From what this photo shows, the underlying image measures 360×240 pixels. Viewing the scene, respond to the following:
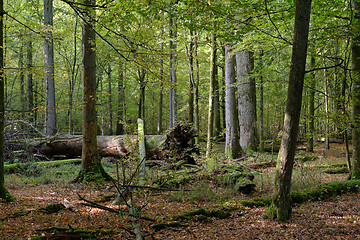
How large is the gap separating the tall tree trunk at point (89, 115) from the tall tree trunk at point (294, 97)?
5.15 m

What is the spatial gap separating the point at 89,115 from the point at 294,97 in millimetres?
5542

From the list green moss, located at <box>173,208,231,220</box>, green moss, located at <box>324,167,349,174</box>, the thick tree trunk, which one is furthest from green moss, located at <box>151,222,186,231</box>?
green moss, located at <box>324,167,349,174</box>

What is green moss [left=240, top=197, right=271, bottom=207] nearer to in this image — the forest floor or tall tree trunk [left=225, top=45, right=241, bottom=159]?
the forest floor

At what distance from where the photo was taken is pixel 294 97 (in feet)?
11.6

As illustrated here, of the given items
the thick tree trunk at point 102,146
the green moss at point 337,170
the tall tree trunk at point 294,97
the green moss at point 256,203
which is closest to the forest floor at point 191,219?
the green moss at point 256,203

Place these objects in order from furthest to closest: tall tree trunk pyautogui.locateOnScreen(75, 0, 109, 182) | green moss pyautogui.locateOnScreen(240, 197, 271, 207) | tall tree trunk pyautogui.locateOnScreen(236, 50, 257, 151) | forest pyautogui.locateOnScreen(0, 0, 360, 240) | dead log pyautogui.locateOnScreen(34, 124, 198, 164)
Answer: tall tree trunk pyautogui.locateOnScreen(236, 50, 257, 151), dead log pyautogui.locateOnScreen(34, 124, 198, 164), tall tree trunk pyautogui.locateOnScreen(75, 0, 109, 182), green moss pyautogui.locateOnScreen(240, 197, 271, 207), forest pyautogui.locateOnScreen(0, 0, 360, 240)

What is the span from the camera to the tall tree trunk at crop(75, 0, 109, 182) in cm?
688

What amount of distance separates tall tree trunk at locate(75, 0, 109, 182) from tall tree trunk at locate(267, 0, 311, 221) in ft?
16.9

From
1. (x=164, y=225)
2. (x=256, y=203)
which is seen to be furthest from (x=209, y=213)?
(x=256, y=203)

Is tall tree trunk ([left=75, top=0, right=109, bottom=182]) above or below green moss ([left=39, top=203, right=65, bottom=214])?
above

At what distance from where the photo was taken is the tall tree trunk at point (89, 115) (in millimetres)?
6879

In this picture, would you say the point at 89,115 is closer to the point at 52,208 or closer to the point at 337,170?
the point at 52,208

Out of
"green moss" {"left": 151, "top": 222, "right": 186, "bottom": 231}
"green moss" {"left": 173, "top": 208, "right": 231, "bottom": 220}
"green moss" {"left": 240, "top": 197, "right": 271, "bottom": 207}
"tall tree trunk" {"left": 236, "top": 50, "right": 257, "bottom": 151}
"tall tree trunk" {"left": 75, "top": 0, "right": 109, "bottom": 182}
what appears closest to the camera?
"green moss" {"left": 151, "top": 222, "right": 186, "bottom": 231}

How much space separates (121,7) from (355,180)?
6615 mm
